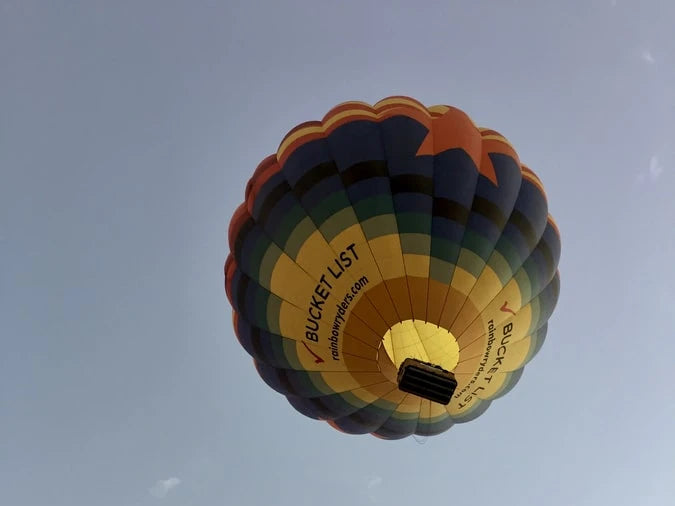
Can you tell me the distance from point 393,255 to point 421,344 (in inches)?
61.4

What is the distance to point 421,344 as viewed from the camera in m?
9.34

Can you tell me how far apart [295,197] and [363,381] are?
3066mm

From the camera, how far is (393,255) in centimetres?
877

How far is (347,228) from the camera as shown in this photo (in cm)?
887

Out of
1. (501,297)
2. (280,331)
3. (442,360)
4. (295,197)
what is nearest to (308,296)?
(280,331)

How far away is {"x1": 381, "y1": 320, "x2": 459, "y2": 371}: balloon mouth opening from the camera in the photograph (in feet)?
29.9

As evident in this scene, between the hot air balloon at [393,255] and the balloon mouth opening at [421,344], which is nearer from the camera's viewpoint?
the hot air balloon at [393,255]

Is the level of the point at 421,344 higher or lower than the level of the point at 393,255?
lower

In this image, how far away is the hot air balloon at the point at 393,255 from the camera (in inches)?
345

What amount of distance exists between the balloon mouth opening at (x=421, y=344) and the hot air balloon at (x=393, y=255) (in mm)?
18

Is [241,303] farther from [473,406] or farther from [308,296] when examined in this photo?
→ [473,406]

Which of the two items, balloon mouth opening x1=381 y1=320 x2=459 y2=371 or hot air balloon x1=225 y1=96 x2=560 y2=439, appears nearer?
hot air balloon x1=225 y1=96 x2=560 y2=439

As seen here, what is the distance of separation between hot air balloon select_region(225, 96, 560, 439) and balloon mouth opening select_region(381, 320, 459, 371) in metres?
0.02

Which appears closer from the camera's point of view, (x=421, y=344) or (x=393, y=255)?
(x=393, y=255)
